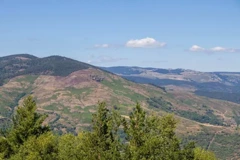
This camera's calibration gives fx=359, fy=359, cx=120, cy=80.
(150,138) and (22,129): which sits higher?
(150,138)

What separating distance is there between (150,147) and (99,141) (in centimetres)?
1002

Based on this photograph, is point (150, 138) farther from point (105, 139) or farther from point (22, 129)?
point (22, 129)

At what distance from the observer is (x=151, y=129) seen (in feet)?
220

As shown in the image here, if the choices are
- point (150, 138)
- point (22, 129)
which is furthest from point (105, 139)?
point (22, 129)

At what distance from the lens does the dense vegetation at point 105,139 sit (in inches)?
2486

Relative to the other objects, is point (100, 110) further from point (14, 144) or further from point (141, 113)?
point (14, 144)

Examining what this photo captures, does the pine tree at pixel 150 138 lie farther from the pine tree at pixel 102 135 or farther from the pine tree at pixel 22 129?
the pine tree at pixel 22 129

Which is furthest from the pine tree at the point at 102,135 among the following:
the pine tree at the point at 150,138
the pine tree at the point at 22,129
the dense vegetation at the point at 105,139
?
the pine tree at the point at 22,129

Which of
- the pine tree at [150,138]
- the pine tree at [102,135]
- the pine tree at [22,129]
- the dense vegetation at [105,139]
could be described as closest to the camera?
the pine tree at [150,138]

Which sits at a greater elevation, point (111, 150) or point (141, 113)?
point (141, 113)

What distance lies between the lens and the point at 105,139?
66312 millimetres

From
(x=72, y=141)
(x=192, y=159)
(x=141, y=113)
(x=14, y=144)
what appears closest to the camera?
(x=141, y=113)

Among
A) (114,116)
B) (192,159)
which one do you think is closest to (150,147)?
(114,116)

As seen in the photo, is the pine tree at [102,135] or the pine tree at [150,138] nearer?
the pine tree at [150,138]
